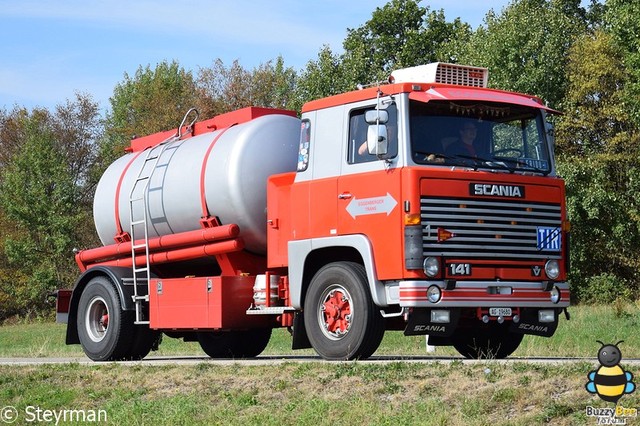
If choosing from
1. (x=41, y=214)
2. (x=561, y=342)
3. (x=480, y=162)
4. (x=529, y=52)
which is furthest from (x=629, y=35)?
(x=41, y=214)

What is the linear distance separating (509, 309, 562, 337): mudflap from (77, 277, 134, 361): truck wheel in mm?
6381

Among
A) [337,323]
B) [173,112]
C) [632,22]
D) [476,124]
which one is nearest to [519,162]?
[476,124]

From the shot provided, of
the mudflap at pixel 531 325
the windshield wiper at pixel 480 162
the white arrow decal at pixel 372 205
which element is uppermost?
the windshield wiper at pixel 480 162

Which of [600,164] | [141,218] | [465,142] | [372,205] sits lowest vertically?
[372,205]

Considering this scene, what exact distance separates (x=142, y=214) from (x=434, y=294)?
644 centimetres

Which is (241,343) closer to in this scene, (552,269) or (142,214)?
(142,214)

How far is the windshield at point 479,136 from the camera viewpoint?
13500 millimetres

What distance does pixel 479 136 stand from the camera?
1393 centimetres

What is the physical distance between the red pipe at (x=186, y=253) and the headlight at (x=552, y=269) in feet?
14.4


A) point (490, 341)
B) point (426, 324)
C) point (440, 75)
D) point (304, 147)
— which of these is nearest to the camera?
point (426, 324)

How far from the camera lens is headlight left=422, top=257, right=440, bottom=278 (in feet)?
42.7

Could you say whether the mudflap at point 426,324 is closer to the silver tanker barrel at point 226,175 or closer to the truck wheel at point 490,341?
the truck wheel at point 490,341

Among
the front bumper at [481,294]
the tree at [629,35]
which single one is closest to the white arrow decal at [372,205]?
the front bumper at [481,294]

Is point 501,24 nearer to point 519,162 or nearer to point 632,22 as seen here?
point 632,22
